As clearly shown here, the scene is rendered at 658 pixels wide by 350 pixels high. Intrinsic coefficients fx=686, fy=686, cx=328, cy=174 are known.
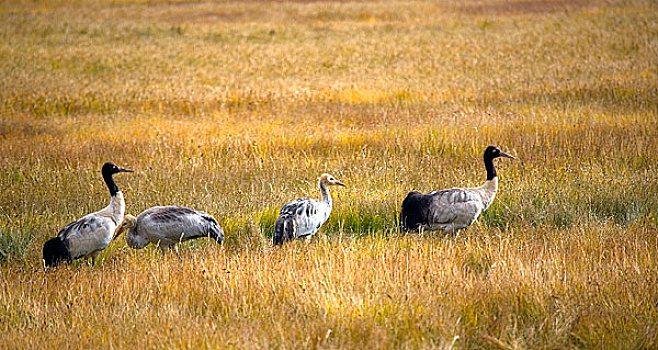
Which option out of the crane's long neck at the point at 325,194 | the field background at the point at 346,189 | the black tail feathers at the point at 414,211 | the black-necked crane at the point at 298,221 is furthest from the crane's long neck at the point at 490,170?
the black-necked crane at the point at 298,221

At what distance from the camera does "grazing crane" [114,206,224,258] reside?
7.98 metres

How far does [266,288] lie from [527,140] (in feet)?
26.8

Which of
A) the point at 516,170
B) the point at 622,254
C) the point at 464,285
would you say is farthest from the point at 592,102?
the point at 464,285

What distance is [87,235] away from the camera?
7.49 meters

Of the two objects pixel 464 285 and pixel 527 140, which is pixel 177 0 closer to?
pixel 527 140

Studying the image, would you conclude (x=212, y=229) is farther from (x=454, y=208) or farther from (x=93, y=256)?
(x=454, y=208)

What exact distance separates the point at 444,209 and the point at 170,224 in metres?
3.24

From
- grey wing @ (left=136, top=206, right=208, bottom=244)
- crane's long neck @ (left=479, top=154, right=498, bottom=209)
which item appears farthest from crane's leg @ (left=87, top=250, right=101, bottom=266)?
crane's long neck @ (left=479, top=154, right=498, bottom=209)

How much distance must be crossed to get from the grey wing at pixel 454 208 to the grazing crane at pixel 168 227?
261cm

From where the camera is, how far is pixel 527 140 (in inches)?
513

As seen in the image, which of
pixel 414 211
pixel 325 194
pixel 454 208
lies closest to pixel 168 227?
pixel 325 194

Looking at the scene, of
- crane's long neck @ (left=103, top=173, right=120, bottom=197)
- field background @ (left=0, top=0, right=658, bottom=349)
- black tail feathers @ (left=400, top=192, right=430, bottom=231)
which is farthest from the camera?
black tail feathers @ (left=400, top=192, right=430, bottom=231)

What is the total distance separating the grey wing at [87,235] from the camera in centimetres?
746

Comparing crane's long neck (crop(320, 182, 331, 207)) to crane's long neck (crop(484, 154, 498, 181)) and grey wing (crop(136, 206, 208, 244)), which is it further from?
crane's long neck (crop(484, 154, 498, 181))
